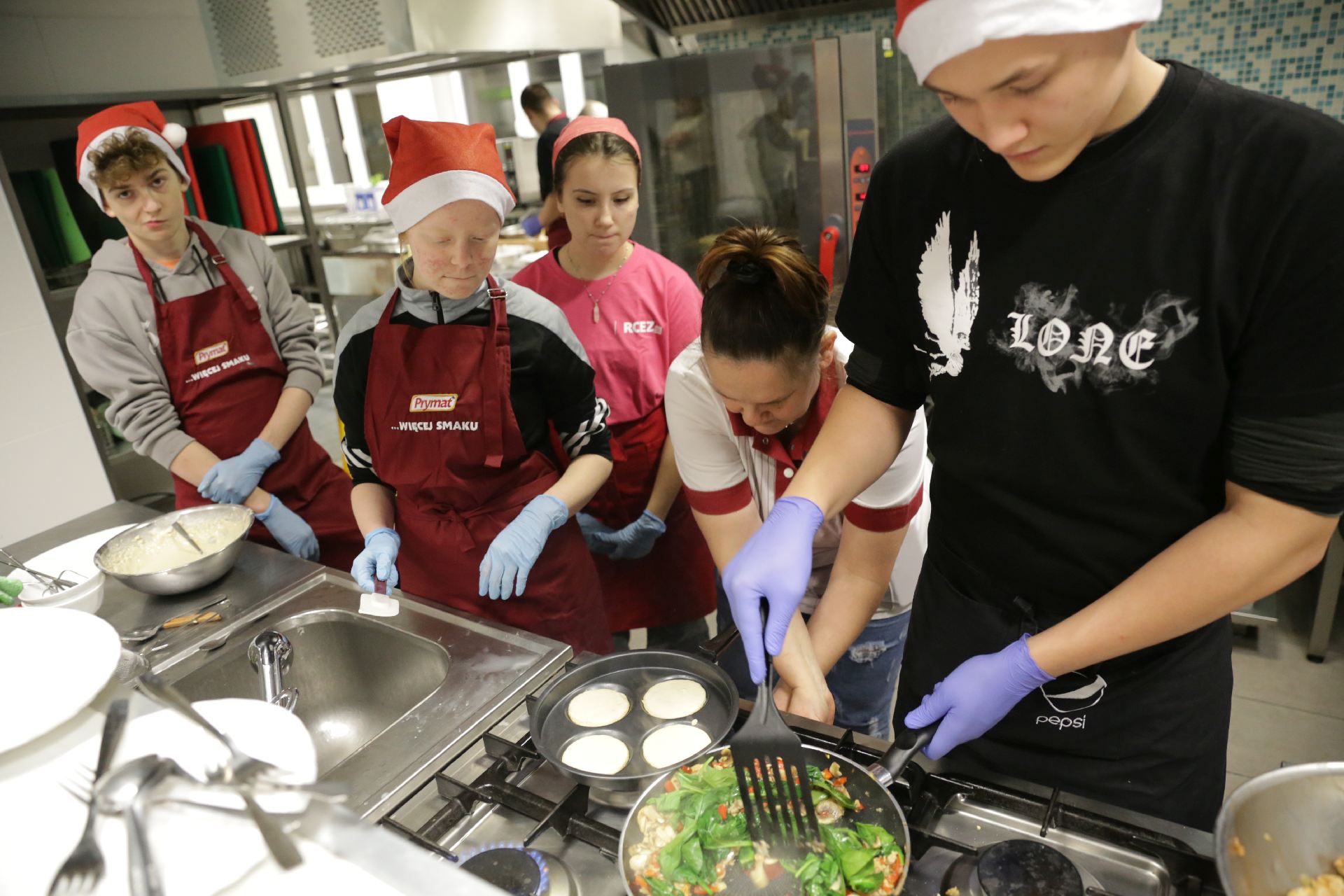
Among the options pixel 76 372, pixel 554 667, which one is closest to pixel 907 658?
pixel 554 667

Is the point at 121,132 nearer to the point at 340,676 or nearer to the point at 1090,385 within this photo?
the point at 340,676

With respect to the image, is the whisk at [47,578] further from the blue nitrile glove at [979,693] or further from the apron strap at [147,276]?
the blue nitrile glove at [979,693]

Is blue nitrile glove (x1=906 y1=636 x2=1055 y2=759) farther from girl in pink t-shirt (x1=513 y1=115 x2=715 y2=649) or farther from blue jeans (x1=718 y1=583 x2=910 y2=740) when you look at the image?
girl in pink t-shirt (x1=513 y1=115 x2=715 y2=649)

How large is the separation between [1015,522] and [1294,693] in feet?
7.64

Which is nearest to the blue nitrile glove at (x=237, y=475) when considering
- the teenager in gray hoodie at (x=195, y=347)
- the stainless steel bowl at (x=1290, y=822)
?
the teenager in gray hoodie at (x=195, y=347)

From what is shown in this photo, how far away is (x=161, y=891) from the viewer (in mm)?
588

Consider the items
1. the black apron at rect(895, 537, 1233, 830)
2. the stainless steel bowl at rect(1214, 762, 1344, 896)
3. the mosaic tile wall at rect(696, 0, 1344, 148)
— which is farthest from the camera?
the mosaic tile wall at rect(696, 0, 1344, 148)

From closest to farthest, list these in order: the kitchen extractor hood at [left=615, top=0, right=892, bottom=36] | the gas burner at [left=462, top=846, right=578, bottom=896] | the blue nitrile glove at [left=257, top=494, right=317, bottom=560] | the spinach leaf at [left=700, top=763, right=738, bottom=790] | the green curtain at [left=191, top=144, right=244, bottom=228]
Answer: the gas burner at [left=462, top=846, right=578, bottom=896], the spinach leaf at [left=700, top=763, right=738, bottom=790], the blue nitrile glove at [left=257, top=494, right=317, bottom=560], the kitchen extractor hood at [left=615, top=0, right=892, bottom=36], the green curtain at [left=191, top=144, right=244, bottom=228]

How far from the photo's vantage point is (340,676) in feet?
5.30

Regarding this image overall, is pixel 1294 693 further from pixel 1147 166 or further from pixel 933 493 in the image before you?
pixel 1147 166

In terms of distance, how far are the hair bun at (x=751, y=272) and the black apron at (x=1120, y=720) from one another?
552 mm

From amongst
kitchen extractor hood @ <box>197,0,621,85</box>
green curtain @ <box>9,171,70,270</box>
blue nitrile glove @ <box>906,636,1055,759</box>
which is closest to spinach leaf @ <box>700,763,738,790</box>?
blue nitrile glove @ <box>906,636,1055,759</box>

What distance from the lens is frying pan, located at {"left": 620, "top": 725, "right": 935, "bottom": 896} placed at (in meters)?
0.92

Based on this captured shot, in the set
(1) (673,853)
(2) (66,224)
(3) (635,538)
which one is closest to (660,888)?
(1) (673,853)
